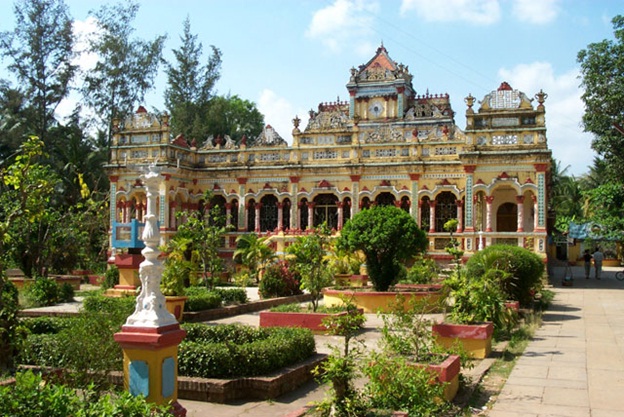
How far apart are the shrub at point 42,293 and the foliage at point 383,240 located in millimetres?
8324

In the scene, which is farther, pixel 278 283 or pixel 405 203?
pixel 405 203

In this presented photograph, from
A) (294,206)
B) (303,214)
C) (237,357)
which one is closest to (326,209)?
(303,214)

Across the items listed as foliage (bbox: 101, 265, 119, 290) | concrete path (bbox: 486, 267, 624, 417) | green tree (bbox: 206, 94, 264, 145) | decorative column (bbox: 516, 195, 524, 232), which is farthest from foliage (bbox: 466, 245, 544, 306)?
green tree (bbox: 206, 94, 264, 145)

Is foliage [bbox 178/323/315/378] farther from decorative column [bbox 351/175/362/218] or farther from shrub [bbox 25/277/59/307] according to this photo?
decorative column [bbox 351/175/362/218]

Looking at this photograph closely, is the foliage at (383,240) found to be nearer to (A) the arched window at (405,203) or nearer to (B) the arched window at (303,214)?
(A) the arched window at (405,203)

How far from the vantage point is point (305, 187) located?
29344 mm

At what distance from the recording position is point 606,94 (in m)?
27.7

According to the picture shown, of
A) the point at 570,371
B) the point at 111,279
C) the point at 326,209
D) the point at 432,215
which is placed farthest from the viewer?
the point at 326,209

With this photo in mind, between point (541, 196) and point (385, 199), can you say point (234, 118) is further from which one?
point (541, 196)

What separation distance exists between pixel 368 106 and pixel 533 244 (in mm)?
14114

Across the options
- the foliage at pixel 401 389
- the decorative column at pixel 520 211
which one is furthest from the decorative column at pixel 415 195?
the foliage at pixel 401 389

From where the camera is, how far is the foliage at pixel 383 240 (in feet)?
53.7

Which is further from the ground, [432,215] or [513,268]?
[432,215]

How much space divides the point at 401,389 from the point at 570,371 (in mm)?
4130
